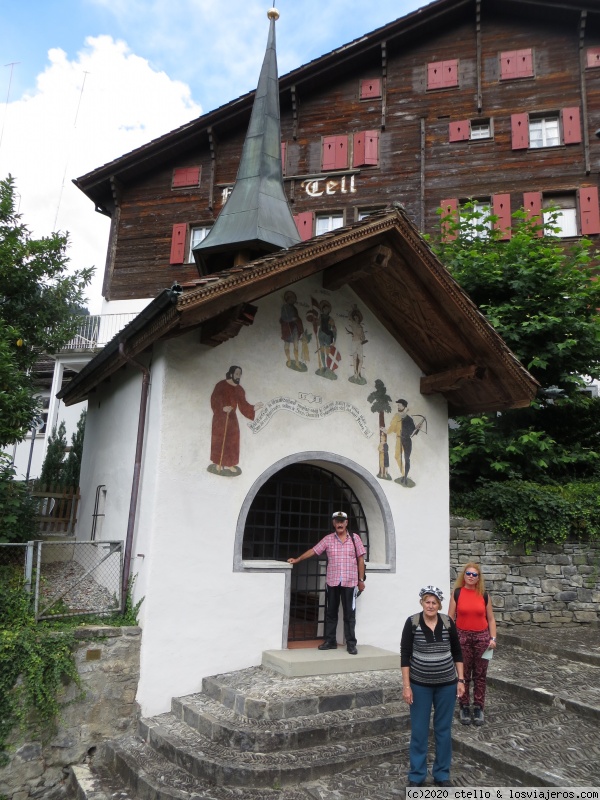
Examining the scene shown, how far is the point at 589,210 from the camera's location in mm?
16984

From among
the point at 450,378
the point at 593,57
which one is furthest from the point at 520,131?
the point at 450,378

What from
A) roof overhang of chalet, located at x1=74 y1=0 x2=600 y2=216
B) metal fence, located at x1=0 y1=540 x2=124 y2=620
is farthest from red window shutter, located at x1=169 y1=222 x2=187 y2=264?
metal fence, located at x1=0 y1=540 x2=124 y2=620

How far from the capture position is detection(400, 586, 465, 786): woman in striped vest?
4.64 meters

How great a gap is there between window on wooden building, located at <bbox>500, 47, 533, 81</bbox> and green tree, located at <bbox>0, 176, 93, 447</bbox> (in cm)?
1511

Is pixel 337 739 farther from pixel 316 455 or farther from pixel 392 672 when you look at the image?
pixel 316 455

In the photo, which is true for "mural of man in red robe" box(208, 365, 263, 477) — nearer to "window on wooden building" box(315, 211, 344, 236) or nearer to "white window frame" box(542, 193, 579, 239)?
"window on wooden building" box(315, 211, 344, 236)

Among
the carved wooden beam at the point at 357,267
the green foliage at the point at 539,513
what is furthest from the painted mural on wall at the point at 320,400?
the green foliage at the point at 539,513

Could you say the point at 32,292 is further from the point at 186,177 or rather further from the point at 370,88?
the point at 370,88

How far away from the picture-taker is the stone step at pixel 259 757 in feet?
16.0

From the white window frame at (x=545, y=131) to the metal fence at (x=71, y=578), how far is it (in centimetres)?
1626

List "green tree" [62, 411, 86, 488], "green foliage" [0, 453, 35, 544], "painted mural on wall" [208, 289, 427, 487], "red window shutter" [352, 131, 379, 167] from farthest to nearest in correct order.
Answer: "red window shutter" [352, 131, 379, 167], "green tree" [62, 411, 86, 488], "green foliage" [0, 453, 35, 544], "painted mural on wall" [208, 289, 427, 487]

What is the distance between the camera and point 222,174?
19812mm

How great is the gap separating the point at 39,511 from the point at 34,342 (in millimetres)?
3516

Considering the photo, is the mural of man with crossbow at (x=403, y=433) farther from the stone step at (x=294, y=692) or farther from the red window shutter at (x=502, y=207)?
the red window shutter at (x=502, y=207)
